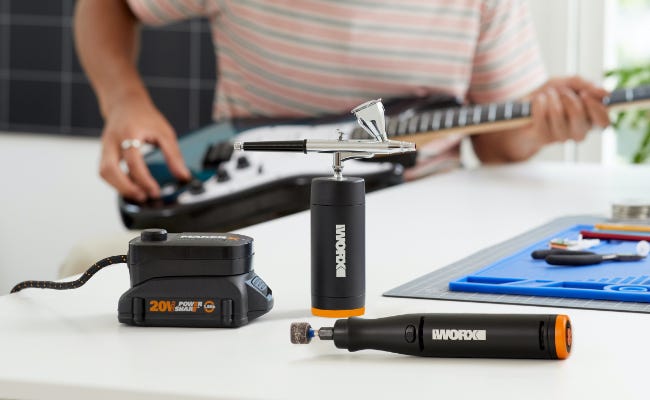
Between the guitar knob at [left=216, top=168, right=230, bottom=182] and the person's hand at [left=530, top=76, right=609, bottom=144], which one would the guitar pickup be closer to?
the guitar knob at [left=216, top=168, right=230, bottom=182]

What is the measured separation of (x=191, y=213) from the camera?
1.91 metres

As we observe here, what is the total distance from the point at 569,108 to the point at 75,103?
1835 mm

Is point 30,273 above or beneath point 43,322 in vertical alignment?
beneath

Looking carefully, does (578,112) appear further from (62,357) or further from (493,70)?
(62,357)

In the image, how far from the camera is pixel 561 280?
106cm

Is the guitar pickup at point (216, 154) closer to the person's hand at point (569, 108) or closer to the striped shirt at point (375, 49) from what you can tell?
the striped shirt at point (375, 49)

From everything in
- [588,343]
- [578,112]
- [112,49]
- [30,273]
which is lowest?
[30,273]

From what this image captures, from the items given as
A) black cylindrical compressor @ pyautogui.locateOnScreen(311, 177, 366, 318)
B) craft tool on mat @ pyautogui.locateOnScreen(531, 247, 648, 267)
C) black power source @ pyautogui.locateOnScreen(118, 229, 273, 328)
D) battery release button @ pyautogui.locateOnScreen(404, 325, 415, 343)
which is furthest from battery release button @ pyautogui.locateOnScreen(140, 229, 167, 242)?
craft tool on mat @ pyautogui.locateOnScreen(531, 247, 648, 267)

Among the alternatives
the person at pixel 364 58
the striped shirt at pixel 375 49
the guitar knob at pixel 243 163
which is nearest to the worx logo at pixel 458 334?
the guitar knob at pixel 243 163

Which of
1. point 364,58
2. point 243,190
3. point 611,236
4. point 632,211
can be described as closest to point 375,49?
point 364,58

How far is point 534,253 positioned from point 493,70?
43.6 inches

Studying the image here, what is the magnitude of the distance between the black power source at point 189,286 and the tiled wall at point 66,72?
7.59 feet

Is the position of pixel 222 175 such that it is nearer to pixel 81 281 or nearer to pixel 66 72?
pixel 81 281

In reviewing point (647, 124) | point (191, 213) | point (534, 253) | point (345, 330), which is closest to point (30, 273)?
point (191, 213)
